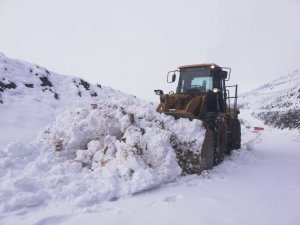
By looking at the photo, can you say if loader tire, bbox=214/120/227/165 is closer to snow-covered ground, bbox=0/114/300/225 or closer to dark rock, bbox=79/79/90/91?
snow-covered ground, bbox=0/114/300/225

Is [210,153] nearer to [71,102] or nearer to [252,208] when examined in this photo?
[252,208]

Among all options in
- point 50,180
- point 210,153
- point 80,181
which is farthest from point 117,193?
point 210,153

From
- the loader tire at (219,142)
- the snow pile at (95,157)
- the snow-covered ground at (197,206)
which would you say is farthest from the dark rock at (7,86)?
the snow-covered ground at (197,206)

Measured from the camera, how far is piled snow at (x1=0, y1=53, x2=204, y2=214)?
405 cm

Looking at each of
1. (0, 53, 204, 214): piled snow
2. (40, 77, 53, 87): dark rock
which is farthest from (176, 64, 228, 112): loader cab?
(40, 77, 53, 87): dark rock

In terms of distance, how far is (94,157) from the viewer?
Answer: 529 centimetres

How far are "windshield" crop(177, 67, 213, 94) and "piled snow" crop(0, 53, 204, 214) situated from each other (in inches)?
77.1

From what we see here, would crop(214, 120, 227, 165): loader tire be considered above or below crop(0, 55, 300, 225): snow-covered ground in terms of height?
above

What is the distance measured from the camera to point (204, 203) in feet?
13.7

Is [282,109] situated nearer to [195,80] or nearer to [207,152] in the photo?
[195,80]

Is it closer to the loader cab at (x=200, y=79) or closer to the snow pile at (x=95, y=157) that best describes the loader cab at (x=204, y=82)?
the loader cab at (x=200, y=79)

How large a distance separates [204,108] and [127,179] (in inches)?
122

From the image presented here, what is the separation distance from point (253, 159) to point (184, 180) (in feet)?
11.6

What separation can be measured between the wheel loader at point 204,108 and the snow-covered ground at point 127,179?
22 cm
